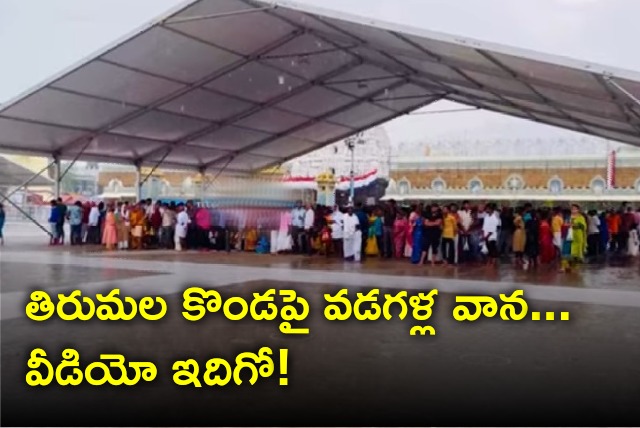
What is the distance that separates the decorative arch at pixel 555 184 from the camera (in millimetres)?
36531

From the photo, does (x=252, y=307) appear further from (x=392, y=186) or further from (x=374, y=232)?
(x=392, y=186)

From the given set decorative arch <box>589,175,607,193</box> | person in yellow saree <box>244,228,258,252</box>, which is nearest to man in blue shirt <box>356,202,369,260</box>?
person in yellow saree <box>244,228,258,252</box>

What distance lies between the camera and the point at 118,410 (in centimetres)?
403

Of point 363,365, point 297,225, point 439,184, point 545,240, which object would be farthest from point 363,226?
point 439,184

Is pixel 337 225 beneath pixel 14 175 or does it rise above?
beneath

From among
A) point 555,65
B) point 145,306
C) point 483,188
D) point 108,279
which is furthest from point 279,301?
point 483,188

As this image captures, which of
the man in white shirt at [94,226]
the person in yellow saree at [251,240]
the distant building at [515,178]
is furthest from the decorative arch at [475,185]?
the man in white shirt at [94,226]

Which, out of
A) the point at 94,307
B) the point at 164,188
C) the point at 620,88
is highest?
the point at 620,88

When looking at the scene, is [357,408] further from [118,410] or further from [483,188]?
[483,188]

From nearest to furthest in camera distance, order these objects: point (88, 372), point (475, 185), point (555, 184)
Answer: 1. point (88, 372)
2. point (555, 184)
3. point (475, 185)

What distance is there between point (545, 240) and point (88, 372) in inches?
455

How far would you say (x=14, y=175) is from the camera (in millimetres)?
24422

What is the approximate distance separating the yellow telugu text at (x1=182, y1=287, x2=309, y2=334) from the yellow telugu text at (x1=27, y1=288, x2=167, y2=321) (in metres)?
0.42

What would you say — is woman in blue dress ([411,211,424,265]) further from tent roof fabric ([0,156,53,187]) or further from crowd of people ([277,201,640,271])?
tent roof fabric ([0,156,53,187])
